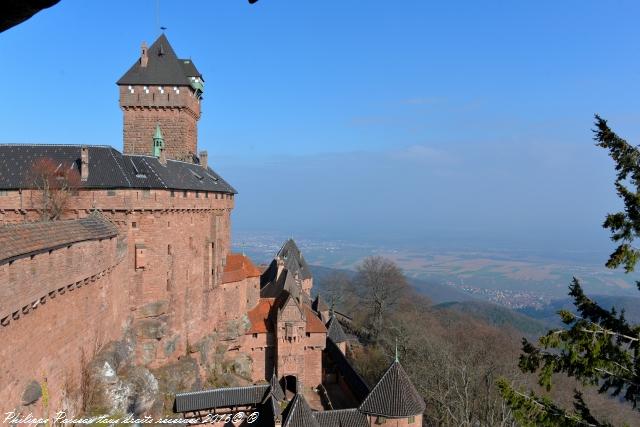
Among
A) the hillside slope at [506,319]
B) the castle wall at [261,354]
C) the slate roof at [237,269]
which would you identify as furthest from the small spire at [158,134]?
the hillside slope at [506,319]

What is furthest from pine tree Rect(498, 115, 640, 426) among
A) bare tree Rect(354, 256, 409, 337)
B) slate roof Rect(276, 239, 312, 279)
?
bare tree Rect(354, 256, 409, 337)

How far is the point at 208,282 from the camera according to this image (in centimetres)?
2828

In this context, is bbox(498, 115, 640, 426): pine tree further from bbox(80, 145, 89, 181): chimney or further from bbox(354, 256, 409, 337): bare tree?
bbox(354, 256, 409, 337): bare tree

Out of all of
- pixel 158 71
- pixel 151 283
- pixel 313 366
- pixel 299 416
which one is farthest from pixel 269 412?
pixel 158 71

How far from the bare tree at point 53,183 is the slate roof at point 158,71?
1020cm

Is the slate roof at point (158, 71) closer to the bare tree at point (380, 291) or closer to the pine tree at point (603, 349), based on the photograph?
the pine tree at point (603, 349)

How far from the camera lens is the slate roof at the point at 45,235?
39.1 ft

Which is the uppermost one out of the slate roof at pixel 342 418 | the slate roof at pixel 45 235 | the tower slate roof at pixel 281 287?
the slate roof at pixel 45 235

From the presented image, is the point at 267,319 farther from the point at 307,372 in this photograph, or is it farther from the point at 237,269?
the point at 307,372

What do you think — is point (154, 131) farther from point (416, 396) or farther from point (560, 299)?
point (560, 299)

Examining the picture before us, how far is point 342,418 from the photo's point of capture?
73.1ft

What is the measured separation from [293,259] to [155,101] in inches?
853

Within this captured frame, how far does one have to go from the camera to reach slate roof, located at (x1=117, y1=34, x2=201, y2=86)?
97.6 ft

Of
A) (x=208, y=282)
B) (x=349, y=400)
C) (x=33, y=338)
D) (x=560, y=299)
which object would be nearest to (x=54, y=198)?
(x=33, y=338)
